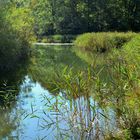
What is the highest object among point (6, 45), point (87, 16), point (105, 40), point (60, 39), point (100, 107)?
point (87, 16)

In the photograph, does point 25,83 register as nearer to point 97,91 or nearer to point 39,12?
point 97,91

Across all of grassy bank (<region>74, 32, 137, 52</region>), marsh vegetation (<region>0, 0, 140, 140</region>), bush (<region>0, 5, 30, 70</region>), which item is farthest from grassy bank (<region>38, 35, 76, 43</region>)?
bush (<region>0, 5, 30, 70</region>)

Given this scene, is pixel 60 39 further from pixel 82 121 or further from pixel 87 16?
pixel 82 121

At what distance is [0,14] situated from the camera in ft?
66.4

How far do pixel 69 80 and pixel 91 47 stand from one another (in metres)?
23.8

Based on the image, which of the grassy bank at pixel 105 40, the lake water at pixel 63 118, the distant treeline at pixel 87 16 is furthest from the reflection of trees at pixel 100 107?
the distant treeline at pixel 87 16

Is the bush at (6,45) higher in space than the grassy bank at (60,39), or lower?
lower

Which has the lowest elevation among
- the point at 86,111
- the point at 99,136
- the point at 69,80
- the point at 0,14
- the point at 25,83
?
the point at 99,136

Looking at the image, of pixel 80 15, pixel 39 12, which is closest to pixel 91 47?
pixel 80 15

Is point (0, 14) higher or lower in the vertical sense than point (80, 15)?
lower

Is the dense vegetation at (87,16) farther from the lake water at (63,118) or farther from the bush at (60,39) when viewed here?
the lake water at (63,118)

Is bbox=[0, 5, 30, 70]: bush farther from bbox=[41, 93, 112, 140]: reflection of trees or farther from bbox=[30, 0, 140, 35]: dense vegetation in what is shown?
bbox=[30, 0, 140, 35]: dense vegetation

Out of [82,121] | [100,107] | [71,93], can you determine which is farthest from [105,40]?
[82,121]

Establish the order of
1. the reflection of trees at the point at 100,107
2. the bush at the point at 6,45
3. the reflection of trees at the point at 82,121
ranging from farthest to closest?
the bush at the point at 6,45 → the reflection of trees at the point at 82,121 → the reflection of trees at the point at 100,107
